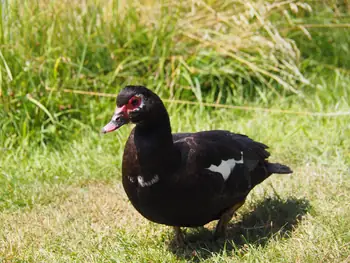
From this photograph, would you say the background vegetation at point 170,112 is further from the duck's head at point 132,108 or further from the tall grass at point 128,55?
the duck's head at point 132,108

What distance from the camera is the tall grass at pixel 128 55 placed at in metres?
5.20

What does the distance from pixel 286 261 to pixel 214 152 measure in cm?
71

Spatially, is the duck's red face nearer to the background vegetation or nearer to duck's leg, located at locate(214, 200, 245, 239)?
the background vegetation

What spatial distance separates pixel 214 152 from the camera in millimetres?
3375

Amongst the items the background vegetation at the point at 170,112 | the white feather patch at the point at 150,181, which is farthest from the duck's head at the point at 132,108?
the background vegetation at the point at 170,112

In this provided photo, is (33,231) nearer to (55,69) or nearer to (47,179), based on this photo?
(47,179)

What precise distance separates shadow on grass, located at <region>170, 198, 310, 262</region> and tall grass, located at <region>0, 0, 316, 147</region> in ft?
6.30

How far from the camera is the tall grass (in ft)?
17.1

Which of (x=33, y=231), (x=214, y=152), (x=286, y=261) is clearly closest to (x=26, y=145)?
(x=33, y=231)

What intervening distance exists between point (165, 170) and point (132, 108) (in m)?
0.35

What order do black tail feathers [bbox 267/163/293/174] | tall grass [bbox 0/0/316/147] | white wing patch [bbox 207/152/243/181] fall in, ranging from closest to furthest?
white wing patch [bbox 207/152/243/181], black tail feathers [bbox 267/163/293/174], tall grass [bbox 0/0/316/147]

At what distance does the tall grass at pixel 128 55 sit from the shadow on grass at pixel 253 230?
1921mm

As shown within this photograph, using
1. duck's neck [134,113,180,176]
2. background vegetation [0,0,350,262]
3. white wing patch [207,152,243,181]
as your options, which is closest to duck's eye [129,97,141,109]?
duck's neck [134,113,180,176]

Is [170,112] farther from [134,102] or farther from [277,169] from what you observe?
[134,102]
